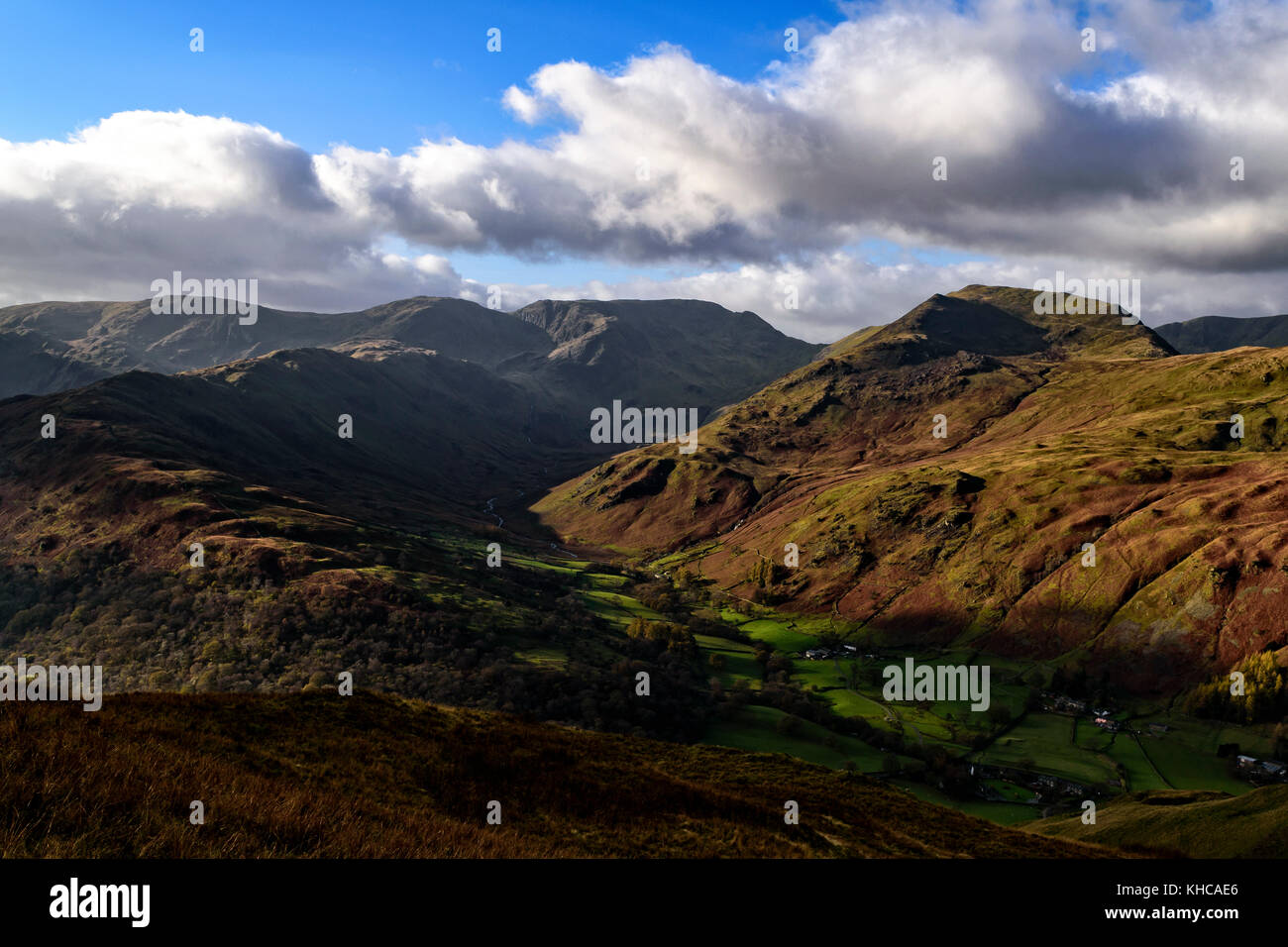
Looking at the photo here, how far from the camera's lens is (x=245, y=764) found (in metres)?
24.9

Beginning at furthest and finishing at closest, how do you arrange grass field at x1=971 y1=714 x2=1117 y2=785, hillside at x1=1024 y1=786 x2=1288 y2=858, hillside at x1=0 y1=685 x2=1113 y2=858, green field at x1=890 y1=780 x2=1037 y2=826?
grass field at x1=971 y1=714 x2=1117 y2=785
green field at x1=890 y1=780 x2=1037 y2=826
hillside at x1=1024 y1=786 x2=1288 y2=858
hillside at x1=0 y1=685 x2=1113 y2=858

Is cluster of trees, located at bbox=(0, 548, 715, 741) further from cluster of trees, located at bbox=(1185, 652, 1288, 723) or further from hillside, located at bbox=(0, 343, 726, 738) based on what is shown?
cluster of trees, located at bbox=(1185, 652, 1288, 723)

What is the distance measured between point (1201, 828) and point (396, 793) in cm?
5777

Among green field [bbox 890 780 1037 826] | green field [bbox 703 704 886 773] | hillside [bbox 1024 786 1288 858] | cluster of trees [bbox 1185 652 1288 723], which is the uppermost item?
hillside [bbox 1024 786 1288 858]

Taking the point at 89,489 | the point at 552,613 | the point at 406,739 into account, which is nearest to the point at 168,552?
the point at 89,489

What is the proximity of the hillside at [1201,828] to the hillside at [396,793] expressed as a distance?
798 cm

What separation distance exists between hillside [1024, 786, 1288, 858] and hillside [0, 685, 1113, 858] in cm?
798

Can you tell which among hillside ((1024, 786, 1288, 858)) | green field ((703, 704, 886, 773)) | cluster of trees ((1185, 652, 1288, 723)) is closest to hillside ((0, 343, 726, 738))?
green field ((703, 704, 886, 773))

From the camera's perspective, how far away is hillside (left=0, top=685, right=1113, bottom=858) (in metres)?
15.4

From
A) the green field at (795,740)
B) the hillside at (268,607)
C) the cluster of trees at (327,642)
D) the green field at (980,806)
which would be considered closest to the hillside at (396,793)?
the hillside at (268,607)

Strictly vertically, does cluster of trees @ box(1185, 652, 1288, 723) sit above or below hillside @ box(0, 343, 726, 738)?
below

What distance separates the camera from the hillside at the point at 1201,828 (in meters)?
44.1

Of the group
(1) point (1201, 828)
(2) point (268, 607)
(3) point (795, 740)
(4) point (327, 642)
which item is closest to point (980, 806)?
(3) point (795, 740)
